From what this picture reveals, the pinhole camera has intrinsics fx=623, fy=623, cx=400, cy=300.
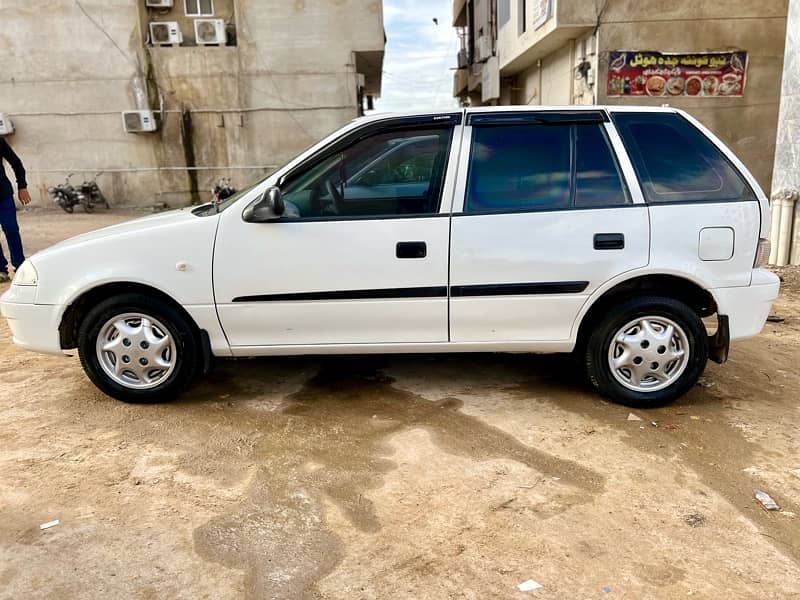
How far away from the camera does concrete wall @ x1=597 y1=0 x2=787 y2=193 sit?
37.9 feet

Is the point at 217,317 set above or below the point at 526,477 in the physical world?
above

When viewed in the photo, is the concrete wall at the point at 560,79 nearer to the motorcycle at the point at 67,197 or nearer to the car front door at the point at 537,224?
the car front door at the point at 537,224

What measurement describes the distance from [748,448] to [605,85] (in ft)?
33.1

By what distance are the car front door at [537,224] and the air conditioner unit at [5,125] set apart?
52.8 ft

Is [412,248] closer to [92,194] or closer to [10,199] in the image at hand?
[10,199]

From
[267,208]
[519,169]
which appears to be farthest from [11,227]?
[519,169]

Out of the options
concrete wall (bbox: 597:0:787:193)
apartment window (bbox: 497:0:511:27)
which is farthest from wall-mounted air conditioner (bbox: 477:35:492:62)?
concrete wall (bbox: 597:0:787:193)

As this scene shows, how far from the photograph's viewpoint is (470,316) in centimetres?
389

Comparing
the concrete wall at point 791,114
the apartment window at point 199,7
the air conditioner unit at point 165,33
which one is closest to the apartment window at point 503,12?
the apartment window at point 199,7

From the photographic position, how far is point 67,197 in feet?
50.9

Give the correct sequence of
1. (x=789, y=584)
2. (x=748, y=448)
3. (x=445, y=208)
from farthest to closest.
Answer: (x=445, y=208) → (x=748, y=448) → (x=789, y=584)

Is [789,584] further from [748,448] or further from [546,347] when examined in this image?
[546,347]

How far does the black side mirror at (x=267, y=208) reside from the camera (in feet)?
12.1

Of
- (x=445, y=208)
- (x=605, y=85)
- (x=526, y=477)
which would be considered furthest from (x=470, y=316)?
(x=605, y=85)
